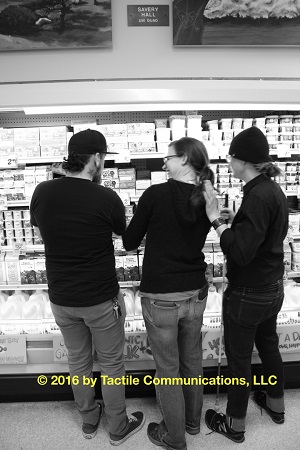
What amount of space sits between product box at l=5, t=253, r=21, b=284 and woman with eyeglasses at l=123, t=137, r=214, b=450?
1.16 m

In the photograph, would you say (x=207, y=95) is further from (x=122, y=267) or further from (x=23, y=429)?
(x=23, y=429)

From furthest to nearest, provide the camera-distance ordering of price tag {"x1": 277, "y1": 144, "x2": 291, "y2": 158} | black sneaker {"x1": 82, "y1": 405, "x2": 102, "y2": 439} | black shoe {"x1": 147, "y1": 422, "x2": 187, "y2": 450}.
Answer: price tag {"x1": 277, "y1": 144, "x2": 291, "y2": 158} < black sneaker {"x1": 82, "y1": 405, "x2": 102, "y2": 439} < black shoe {"x1": 147, "y1": 422, "x2": 187, "y2": 450}

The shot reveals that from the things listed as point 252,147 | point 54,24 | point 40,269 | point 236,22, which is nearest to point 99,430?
point 40,269

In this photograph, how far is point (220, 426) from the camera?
2.21 meters

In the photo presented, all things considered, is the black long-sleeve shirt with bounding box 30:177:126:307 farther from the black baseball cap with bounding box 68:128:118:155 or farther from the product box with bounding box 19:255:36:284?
the product box with bounding box 19:255:36:284

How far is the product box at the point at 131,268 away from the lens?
262 cm

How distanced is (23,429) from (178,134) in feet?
7.59

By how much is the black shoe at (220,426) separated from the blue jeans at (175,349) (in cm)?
30

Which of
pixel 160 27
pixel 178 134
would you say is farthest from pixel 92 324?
pixel 160 27

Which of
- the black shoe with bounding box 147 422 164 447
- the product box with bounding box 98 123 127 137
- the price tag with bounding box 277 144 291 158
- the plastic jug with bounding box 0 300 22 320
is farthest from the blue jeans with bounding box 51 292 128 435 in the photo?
the price tag with bounding box 277 144 291 158

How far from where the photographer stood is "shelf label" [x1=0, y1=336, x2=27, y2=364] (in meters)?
2.43

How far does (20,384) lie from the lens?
2445 mm

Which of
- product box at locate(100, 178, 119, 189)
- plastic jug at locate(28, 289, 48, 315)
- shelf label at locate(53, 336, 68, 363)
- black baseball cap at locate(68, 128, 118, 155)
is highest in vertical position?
black baseball cap at locate(68, 128, 118, 155)

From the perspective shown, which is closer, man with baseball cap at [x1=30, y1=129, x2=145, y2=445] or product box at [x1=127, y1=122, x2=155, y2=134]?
man with baseball cap at [x1=30, y1=129, x2=145, y2=445]
